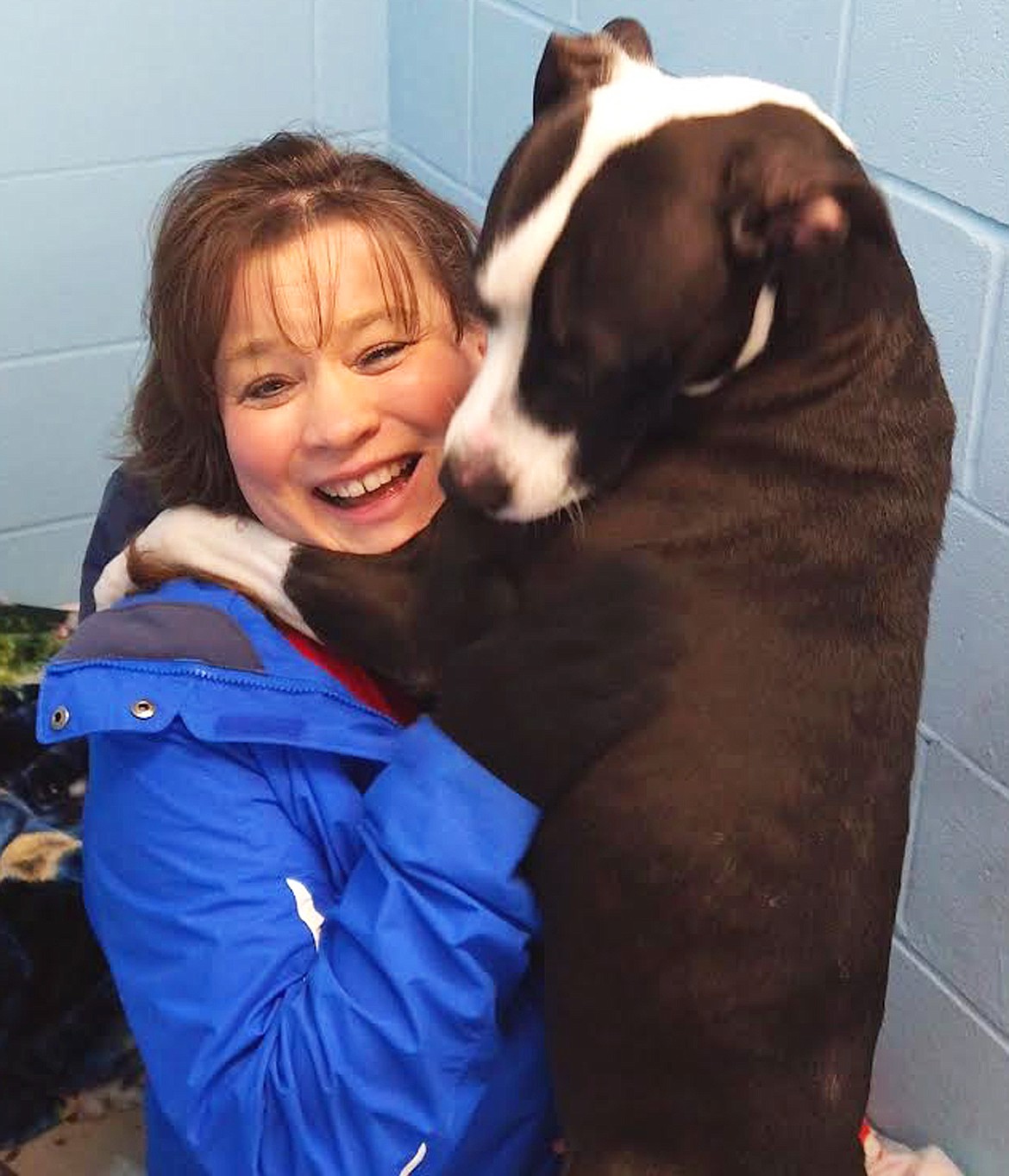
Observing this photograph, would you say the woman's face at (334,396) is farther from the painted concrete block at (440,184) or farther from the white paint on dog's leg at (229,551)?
the painted concrete block at (440,184)

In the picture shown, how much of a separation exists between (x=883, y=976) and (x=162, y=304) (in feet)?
2.78

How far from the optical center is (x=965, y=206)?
1.72 meters

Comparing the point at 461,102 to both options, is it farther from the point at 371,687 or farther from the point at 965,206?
the point at 371,687

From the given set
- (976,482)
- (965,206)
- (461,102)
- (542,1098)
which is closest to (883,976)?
(542,1098)

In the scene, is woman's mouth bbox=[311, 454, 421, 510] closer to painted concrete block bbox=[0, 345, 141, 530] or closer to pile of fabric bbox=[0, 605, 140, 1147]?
pile of fabric bbox=[0, 605, 140, 1147]

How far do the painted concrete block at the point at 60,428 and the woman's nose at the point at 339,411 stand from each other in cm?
141

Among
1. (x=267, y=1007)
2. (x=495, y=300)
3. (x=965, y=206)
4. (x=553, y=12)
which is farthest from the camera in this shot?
(x=553, y=12)

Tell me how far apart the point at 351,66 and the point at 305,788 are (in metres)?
1.74

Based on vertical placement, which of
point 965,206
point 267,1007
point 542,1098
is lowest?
point 542,1098

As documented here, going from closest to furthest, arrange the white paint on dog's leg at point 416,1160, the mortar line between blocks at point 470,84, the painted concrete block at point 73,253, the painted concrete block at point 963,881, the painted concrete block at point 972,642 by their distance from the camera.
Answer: the white paint on dog's leg at point 416,1160
the painted concrete block at point 972,642
the painted concrete block at point 963,881
the mortar line between blocks at point 470,84
the painted concrete block at point 73,253

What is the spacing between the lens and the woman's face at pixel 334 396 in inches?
57.9

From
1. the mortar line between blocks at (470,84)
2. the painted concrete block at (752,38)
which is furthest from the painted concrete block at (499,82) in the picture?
the painted concrete block at (752,38)

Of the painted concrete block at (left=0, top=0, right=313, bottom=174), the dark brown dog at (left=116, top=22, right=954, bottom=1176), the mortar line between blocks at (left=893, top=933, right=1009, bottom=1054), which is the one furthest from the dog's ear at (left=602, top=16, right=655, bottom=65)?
the painted concrete block at (left=0, top=0, right=313, bottom=174)

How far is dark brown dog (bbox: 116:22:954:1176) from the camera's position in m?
1.17
